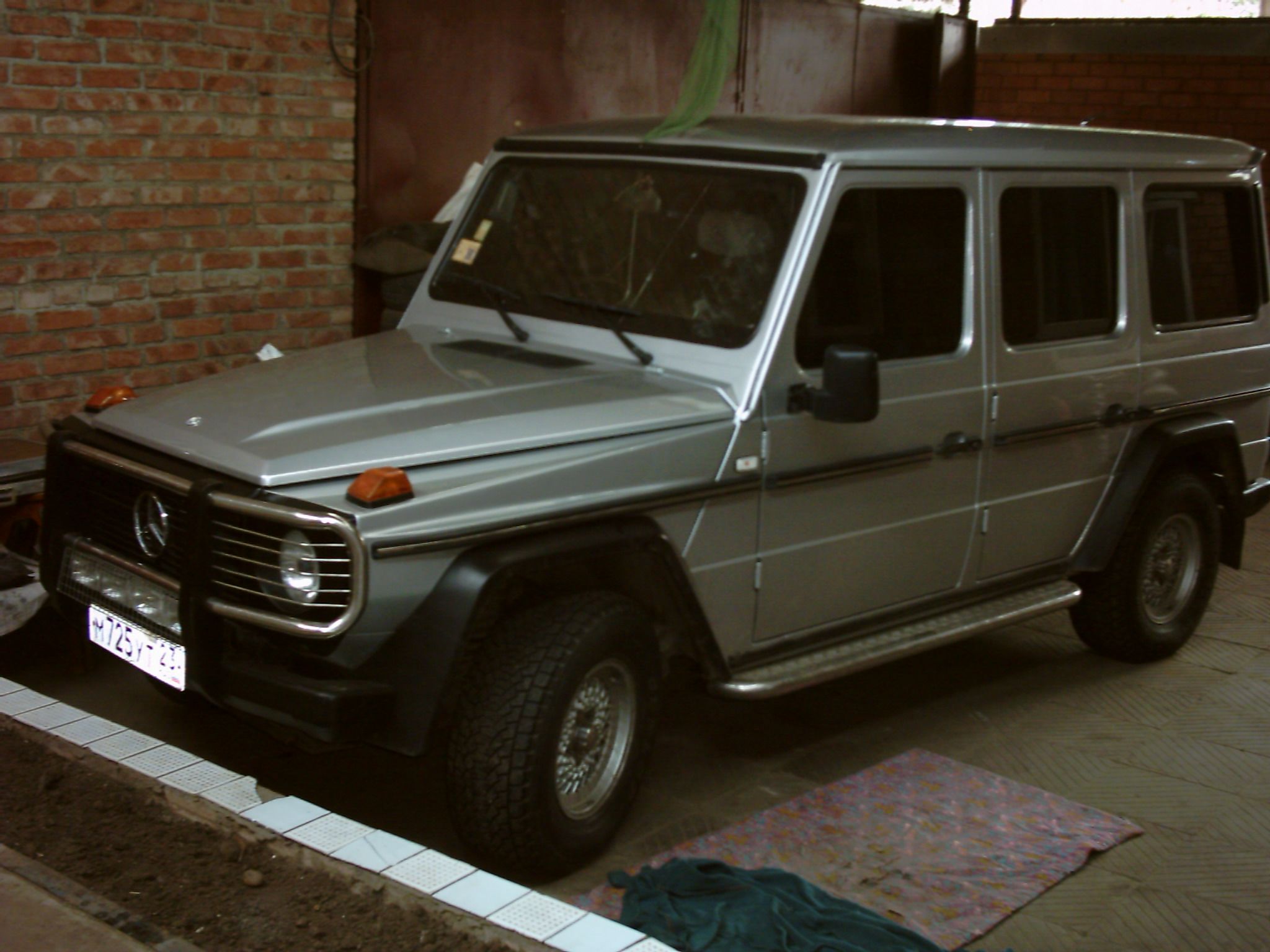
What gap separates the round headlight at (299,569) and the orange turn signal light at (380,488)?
0.17 metres

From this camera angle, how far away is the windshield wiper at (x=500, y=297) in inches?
188

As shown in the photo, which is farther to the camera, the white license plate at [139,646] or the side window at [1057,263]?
the side window at [1057,263]

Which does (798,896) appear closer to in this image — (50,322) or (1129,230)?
(1129,230)

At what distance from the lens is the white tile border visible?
3.08m

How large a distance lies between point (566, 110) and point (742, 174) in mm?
4060

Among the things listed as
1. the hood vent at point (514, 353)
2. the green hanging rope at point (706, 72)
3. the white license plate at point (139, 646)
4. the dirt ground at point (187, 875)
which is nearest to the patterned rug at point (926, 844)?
the dirt ground at point (187, 875)

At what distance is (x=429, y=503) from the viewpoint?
3531mm

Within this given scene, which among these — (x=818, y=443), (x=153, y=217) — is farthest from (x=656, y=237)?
(x=153, y=217)

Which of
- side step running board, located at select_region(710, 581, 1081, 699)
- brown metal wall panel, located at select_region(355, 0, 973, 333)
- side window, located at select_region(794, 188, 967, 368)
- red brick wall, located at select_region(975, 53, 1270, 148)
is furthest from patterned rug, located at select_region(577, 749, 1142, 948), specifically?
red brick wall, located at select_region(975, 53, 1270, 148)

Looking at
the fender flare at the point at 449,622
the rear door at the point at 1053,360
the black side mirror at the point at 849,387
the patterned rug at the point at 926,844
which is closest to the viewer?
the fender flare at the point at 449,622

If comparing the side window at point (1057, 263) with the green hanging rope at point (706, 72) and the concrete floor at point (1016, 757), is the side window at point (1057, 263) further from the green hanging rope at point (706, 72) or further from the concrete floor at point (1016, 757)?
the concrete floor at point (1016, 757)

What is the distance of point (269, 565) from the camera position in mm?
3518

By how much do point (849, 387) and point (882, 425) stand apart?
0.52 meters

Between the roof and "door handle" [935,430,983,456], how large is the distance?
0.86m
